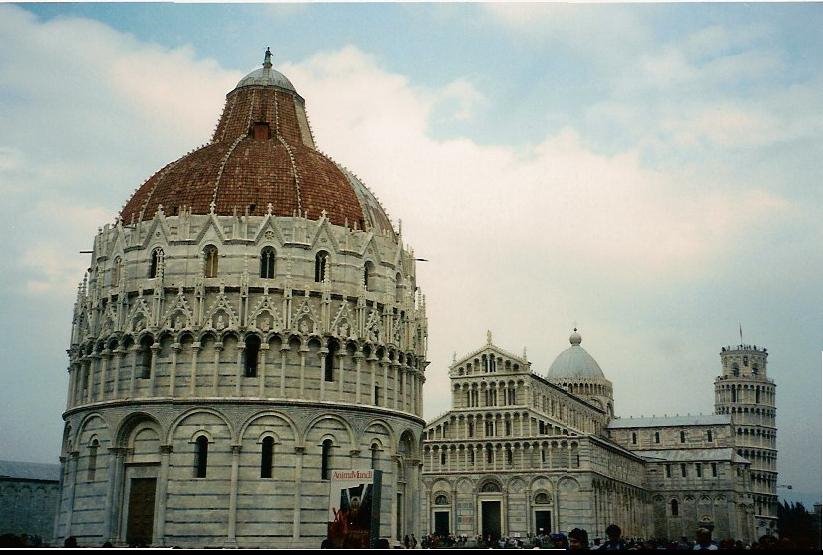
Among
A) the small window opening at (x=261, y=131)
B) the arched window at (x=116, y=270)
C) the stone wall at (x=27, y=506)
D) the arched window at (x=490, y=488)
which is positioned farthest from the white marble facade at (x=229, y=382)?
the arched window at (x=490, y=488)

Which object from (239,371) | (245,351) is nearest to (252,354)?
(245,351)

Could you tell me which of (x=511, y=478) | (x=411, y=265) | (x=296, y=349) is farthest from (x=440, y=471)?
(x=296, y=349)

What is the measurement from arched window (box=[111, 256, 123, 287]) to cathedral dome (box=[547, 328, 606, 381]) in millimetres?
81372

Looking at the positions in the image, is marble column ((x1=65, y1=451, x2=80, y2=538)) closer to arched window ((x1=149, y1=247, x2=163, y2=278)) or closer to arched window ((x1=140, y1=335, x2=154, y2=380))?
arched window ((x1=140, y1=335, x2=154, y2=380))

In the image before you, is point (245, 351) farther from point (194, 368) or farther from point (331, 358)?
point (331, 358)

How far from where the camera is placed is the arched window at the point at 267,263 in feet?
157

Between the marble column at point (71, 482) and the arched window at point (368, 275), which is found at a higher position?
the arched window at point (368, 275)

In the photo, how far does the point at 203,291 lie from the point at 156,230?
4.61 m

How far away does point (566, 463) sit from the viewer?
89.5 metres

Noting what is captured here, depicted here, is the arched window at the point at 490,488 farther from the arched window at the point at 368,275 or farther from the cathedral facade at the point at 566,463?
the arched window at the point at 368,275

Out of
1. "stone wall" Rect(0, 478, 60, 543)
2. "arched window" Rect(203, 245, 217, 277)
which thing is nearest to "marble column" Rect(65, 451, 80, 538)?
"arched window" Rect(203, 245, 217, 277)

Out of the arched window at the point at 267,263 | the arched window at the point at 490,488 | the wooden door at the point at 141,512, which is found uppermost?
the arched window at the point at 267,263

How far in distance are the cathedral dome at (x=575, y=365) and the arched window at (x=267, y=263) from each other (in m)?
80.0

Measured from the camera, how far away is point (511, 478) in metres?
90.9
